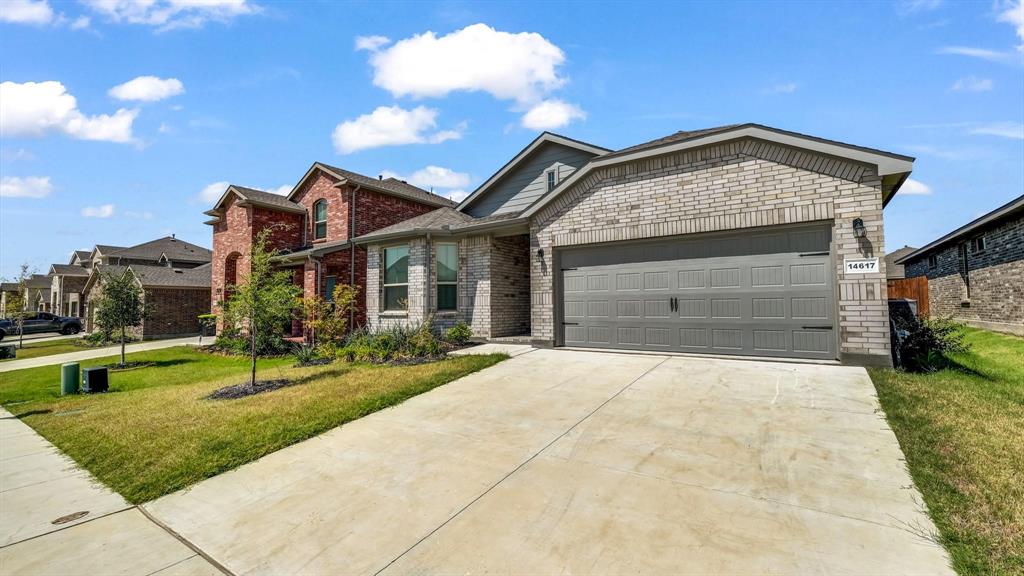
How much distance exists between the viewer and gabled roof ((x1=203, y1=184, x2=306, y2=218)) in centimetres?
1796

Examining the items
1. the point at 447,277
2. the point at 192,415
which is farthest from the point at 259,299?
the point at 447,277

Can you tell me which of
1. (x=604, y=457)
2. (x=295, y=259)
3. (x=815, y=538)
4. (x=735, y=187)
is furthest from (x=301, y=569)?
(x=295, y=259)

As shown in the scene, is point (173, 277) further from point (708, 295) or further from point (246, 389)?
point (708, 295)

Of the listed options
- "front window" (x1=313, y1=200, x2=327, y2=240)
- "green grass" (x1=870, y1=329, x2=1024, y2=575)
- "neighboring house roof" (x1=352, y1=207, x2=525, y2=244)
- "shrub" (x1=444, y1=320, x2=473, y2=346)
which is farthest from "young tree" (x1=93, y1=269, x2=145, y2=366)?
"green grass" (x1=870, y1=329, x2=1024, y2=575)

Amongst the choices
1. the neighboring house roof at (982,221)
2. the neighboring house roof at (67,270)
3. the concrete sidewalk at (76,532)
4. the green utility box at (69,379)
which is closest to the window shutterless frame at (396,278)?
the green utility box at (69,379)

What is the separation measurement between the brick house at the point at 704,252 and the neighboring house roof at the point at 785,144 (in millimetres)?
23

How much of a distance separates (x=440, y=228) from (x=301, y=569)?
10320mm

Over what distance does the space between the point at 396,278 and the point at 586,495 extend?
37.2 feet

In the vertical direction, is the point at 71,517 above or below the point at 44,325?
below

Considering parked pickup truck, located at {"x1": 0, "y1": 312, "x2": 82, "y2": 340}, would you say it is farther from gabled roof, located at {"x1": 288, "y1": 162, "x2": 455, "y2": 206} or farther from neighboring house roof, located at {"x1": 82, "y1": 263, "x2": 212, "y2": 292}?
gabled roof, located at {"x1": 288, "y1": 162, "x2": 455, "y2": 206}

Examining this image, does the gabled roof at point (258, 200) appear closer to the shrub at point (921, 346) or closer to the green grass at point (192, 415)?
the green grass at point (192, 415)

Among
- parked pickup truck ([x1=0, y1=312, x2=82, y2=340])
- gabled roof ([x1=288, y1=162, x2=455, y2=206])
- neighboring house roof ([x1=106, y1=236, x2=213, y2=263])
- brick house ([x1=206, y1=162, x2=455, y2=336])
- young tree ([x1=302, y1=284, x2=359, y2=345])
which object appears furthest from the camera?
neighboring house roof ([x1=106, y1=236, x2=213, y2=263])

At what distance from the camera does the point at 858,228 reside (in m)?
7.14

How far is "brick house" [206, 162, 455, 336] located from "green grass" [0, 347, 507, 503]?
6728 millimetres
